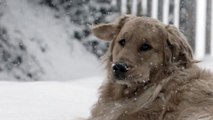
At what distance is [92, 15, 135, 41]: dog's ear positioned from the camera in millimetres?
4871

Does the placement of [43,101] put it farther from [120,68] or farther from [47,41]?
[47,41]

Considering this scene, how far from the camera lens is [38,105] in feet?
19.5

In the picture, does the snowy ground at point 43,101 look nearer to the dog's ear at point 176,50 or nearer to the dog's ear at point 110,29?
the dog's ear at point 110,29

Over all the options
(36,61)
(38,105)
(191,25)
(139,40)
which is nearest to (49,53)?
(36,61)

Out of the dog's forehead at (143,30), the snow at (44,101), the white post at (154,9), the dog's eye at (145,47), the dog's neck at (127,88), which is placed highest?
the dog's forehead at (143,30)

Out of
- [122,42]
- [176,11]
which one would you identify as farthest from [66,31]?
[122,42]

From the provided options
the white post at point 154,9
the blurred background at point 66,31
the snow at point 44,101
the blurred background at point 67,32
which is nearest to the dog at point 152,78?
the snow at point 44,101

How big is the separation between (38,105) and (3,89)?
1076 millimetres

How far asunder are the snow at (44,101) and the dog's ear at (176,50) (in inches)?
48.9

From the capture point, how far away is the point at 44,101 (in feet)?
20.4

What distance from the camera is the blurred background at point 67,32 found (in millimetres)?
11352

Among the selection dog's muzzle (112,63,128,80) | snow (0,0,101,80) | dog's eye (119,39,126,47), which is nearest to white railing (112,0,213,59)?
snow (0,0,101,80)

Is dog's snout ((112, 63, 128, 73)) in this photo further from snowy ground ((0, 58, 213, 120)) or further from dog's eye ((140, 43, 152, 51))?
snowy ground ((0, 58, 213, 120))

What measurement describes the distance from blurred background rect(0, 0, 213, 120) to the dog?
5974 millimetres
